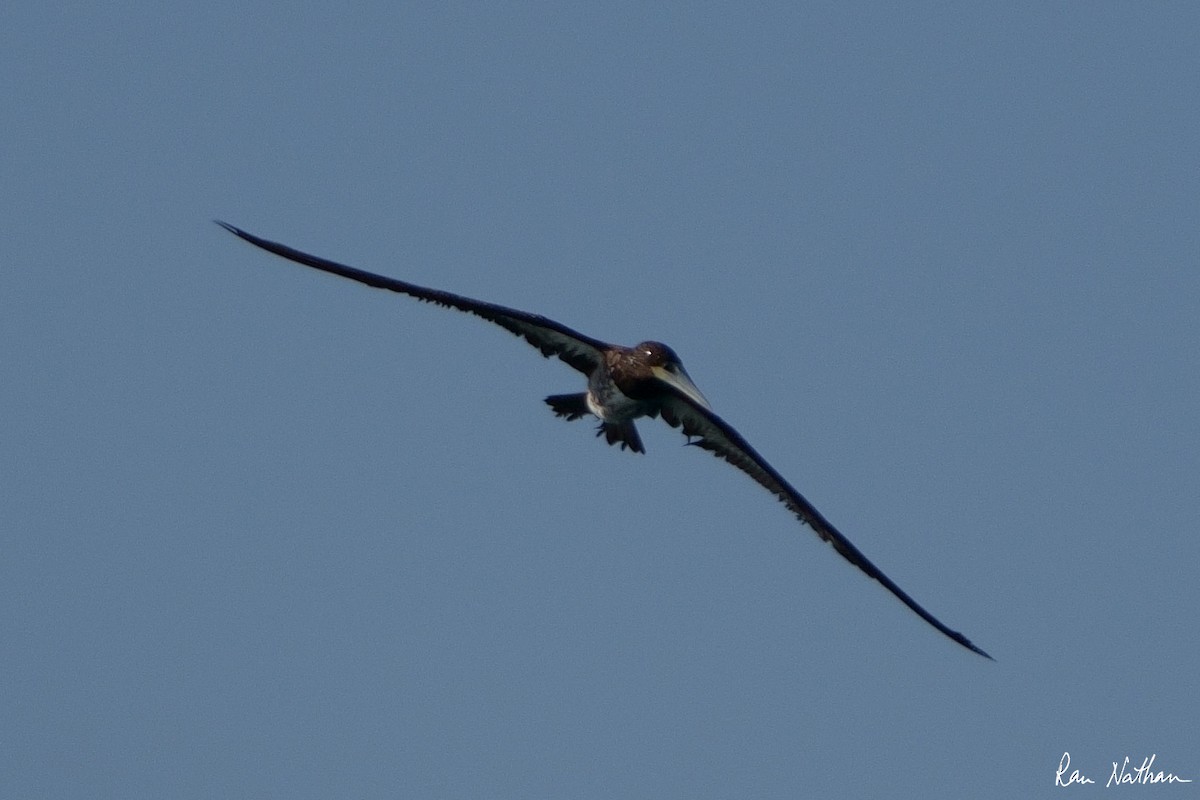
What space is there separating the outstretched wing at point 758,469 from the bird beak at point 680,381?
0.09 metres

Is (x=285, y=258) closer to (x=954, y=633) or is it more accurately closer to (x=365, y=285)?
(x=365, y=285)

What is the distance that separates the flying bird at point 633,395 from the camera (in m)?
19.7

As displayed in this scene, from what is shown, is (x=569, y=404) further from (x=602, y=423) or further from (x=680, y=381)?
(x=680, y=381)

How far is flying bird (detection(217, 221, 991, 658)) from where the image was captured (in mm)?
19692

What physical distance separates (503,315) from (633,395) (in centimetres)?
191

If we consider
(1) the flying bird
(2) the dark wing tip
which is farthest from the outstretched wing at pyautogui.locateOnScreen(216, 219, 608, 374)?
(2) the dark wing tip

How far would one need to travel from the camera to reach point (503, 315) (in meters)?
20.0

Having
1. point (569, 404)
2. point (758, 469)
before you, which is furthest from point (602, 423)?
point (758, 469)

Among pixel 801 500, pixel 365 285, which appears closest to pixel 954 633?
pixel 801 500

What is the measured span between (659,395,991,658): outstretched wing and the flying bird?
1 centimetres

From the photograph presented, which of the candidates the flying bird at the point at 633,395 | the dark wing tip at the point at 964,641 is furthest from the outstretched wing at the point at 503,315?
the dark wing tip at the point at 964,641

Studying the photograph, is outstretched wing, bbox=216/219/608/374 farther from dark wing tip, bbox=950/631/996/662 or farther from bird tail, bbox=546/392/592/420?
dark wing tip, bbox=950/631/996/662

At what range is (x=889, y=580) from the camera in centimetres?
1914

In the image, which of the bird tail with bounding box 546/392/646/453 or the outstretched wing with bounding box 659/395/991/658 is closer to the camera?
the outstretched wing with bounding box 659/395/991/658
